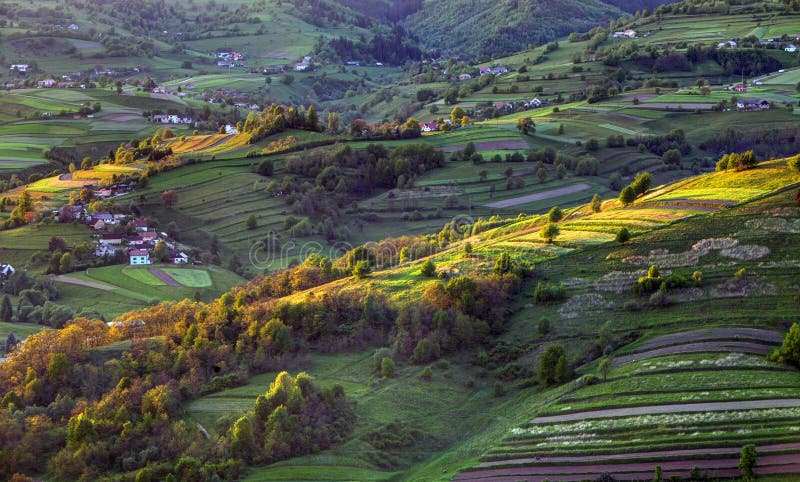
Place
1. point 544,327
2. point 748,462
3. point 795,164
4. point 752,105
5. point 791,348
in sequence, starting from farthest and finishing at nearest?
point 752,105 < point 795,164 < point 544,327 < point 791,348 < point 748,462

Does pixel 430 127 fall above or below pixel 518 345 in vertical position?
above

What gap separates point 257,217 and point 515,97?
82.4m

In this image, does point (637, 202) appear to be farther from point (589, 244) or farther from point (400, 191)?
point (400, 191)

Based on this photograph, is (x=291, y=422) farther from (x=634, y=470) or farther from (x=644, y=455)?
(x=644, y=455)

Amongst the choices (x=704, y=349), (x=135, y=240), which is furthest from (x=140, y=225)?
(x=704, y=349)

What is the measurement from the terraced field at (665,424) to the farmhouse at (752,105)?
102361mm

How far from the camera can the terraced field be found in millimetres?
44062

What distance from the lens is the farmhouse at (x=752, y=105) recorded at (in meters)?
148

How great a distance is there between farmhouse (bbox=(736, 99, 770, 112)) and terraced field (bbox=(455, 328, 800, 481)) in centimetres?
10236

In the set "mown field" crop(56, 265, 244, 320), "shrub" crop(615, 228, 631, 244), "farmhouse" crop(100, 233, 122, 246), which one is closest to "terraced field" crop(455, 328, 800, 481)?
"shrub" crop(615, 228, 631, 244)

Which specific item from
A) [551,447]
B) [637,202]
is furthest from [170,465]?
[637,202]

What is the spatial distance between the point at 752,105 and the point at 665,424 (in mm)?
116735

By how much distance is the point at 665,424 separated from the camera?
47719 mm

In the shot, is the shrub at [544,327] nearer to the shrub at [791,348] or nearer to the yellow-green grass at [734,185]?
the shrub at [791,348]
